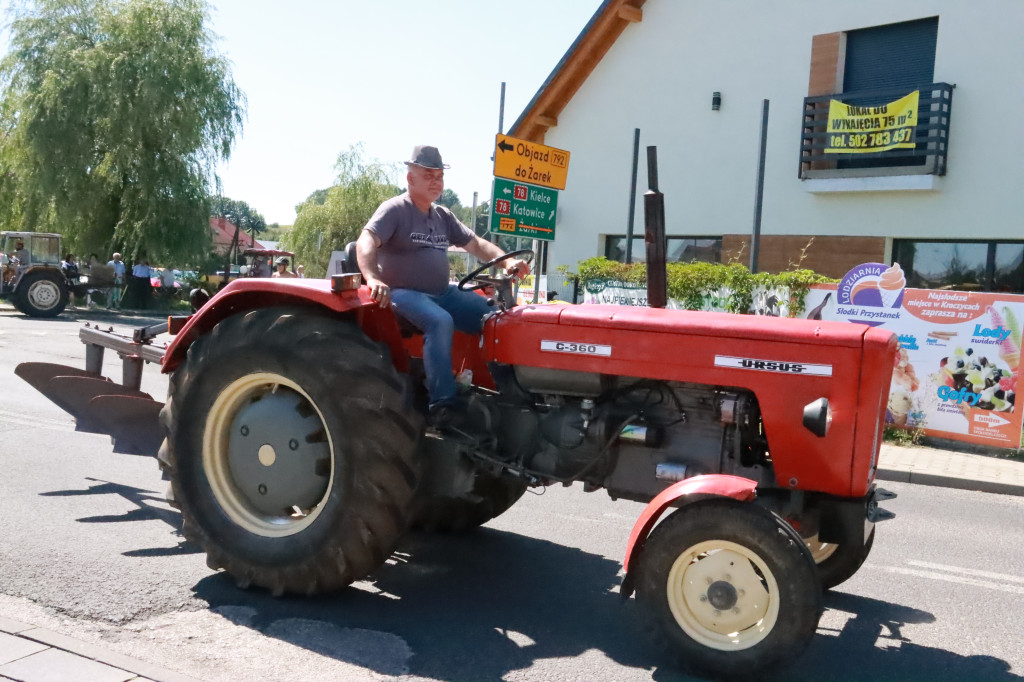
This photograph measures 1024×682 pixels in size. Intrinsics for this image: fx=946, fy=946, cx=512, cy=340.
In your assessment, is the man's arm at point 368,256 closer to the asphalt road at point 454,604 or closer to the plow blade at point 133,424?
the asphalt road at point 454,604

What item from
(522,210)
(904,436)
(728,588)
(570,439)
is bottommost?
(904,436)

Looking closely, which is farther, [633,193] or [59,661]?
[633,193]

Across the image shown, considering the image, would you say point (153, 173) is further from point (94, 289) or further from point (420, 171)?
point (420, 171)

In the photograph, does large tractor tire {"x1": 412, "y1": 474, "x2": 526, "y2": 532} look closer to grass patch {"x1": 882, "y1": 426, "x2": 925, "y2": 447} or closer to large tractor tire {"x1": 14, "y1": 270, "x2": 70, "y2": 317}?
grass patch {"x1": 882, "y1": 426, "x2": 925, "y2": 447}

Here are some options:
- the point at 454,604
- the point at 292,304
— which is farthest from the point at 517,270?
the point at 454,604

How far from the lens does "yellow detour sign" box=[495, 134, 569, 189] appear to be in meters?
11.4

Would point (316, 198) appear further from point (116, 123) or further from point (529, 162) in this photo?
point (529, 162)

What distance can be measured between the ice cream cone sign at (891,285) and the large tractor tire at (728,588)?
308 inches

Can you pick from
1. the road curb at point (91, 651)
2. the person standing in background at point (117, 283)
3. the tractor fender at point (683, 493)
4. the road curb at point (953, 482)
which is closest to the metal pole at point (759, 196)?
the road curb at point (953, 482)

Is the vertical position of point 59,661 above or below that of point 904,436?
below

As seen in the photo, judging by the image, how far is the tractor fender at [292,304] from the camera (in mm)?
4336

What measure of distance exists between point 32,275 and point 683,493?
21.8 m

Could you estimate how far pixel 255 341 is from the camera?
435 cm

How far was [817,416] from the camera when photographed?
3658 mm
